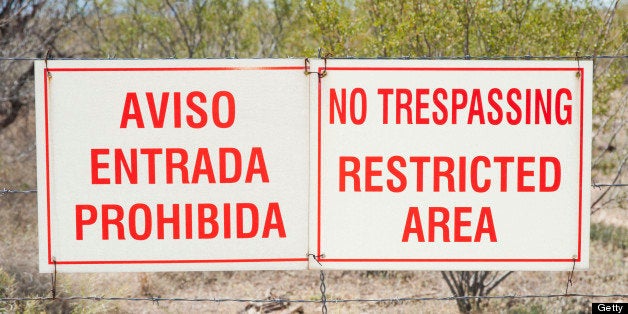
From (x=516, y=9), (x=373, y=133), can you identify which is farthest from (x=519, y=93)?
(x=516, y=9)

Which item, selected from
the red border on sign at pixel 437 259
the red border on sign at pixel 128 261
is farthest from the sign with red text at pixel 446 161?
the red border on sign at pixel 128 261

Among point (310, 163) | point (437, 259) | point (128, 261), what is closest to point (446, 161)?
point (437, 259)

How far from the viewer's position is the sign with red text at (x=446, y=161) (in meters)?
3.56

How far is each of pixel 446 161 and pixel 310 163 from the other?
744 mm

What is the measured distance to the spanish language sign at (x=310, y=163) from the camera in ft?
11.6

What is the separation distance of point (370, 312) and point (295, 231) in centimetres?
294

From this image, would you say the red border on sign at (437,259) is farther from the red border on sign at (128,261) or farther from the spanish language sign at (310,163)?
the red border on sign at (128,261)

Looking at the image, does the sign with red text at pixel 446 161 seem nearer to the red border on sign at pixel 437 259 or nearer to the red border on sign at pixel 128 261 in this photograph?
the red border on sign at pixel 437 259

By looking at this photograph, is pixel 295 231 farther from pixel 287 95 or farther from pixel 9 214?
pixel 9 214

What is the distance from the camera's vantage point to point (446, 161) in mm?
3584

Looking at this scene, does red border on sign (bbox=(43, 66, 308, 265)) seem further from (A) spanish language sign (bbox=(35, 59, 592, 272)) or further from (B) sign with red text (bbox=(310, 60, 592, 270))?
(B) sign with red text (bbox=(310, 60, 592, 270))

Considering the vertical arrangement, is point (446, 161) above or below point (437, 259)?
above

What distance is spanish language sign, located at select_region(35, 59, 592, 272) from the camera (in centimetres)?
353

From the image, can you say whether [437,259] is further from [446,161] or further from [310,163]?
[310,163]
